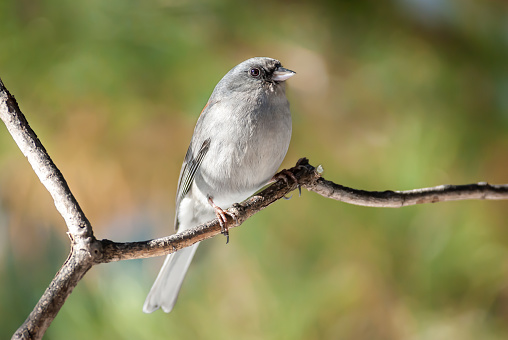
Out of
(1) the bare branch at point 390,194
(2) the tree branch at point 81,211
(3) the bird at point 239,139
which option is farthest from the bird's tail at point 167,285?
(1) the bare branch at point 390,194

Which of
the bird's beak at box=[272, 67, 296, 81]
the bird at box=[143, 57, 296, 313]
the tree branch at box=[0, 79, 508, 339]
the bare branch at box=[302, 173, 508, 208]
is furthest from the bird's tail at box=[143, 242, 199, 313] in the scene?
the bird's beak at box=[272, 67, 296, 81]

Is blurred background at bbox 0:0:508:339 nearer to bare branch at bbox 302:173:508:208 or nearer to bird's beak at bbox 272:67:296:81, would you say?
bare branch at bbox 302:173:508:208

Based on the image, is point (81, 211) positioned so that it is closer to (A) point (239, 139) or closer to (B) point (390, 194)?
(A) point (239, 139)

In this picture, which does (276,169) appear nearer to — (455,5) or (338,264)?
(338,264)

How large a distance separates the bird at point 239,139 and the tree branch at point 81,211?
0.09 meters

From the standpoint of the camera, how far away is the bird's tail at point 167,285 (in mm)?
1465

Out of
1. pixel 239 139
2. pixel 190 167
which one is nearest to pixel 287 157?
pixel 190 167

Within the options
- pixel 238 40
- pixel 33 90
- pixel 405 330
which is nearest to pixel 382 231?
pixel 405 330

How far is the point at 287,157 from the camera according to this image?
2.03 m

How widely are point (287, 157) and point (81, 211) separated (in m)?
1.14

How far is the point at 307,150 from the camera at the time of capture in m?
2.07

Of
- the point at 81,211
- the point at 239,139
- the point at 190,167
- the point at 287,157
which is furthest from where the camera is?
the point at 287,157

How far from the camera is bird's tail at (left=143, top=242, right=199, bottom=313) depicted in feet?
4.81

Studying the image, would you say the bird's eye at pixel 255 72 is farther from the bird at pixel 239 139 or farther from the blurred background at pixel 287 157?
the blurred background at pixel 287 157
